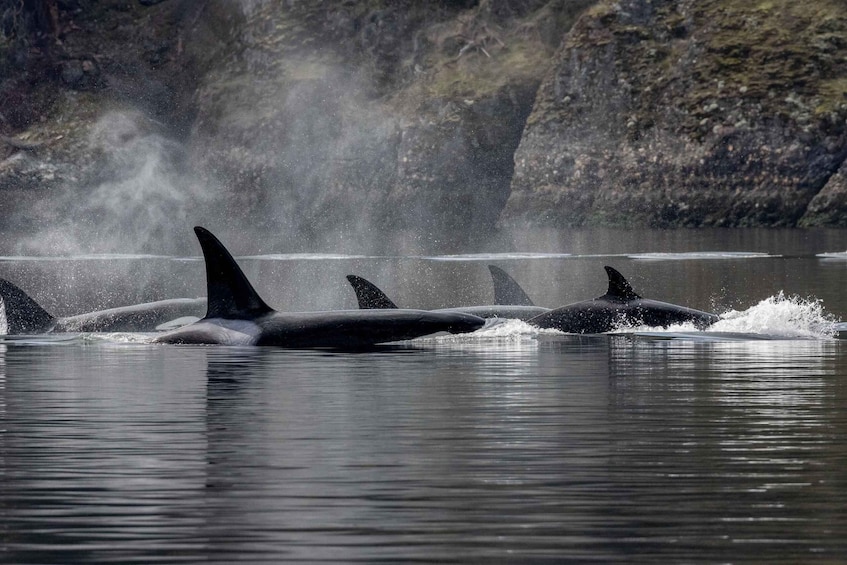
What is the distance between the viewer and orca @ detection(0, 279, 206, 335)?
4197cm

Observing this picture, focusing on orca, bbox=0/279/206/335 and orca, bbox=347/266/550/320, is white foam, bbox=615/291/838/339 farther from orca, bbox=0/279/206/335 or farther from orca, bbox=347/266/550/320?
orca, bbox=0/279/206/335

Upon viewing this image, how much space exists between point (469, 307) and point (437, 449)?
2229cm

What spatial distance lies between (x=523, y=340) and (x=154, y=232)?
488 ft

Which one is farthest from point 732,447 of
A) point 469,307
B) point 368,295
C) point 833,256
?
point 833,256

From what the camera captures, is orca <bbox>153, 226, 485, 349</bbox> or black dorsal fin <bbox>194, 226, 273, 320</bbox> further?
orca <bbox>153, 226, 485, 349</bbox>

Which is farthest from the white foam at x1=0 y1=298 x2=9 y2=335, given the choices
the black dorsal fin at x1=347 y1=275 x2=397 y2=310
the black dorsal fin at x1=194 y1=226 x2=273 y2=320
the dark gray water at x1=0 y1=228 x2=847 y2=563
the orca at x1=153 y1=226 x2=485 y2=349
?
the black dorsal fin at x1=347 y1=275 x2=397 y2=310

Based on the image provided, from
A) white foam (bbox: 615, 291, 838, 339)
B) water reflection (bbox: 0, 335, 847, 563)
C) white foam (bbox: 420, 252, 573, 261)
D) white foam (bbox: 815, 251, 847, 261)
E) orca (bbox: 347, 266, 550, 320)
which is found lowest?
water reflection (bbox: 0, 335, 847, 563)

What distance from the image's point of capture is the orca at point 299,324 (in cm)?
3556

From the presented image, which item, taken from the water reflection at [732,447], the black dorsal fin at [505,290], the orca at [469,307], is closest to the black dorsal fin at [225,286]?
the orca at [469,307]

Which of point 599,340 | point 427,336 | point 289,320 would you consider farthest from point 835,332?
point 289,320

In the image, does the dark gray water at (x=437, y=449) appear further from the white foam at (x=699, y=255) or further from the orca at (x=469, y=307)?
the white foam at (x=699, y=255)

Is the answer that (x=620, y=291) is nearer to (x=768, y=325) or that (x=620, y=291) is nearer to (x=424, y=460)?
(x=768, y=325)

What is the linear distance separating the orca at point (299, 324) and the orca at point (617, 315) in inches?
177

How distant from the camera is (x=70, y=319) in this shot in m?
42.7
